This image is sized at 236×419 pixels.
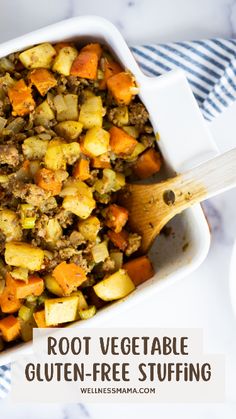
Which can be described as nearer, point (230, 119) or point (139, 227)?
point (139, 227)

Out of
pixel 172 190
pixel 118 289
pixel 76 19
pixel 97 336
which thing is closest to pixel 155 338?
pixel 97 336

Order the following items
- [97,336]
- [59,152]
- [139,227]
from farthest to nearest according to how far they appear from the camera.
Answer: [97,336], [139,227], [59,152]

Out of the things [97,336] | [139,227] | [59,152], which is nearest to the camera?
[59,152]

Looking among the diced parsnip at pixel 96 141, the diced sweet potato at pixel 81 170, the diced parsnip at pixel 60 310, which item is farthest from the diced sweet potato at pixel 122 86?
the diced parsnip at pixel 60 310

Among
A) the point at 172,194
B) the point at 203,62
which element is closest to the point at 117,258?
the point at 172,194

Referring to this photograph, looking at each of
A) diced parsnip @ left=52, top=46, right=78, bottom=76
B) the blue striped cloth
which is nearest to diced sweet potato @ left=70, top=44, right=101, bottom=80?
diced parsnip @ left=52, top=46, right=78, bottom=76

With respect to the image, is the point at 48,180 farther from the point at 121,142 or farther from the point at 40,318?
the point at 40,318

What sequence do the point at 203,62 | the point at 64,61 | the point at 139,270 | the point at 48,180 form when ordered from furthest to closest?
1. the point at 203,62
2. the point at 139,270
3. the point at 64,61
4. the point at 48,180

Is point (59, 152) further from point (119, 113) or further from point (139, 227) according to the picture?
point (139, 227)
